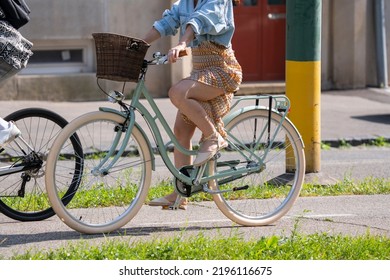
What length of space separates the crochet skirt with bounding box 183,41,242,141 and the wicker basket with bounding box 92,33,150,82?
474mm

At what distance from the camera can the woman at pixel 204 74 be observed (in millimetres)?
6406

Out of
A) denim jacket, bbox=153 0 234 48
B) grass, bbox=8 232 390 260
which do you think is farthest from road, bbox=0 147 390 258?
denim jacket, bbox=153 0 234 48

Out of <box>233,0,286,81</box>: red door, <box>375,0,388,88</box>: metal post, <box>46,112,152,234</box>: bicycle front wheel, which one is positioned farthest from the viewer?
<box>375,0,388,88</box>: metal post

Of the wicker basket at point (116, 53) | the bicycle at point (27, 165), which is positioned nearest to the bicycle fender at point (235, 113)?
the wicker basket at point (116, 53)

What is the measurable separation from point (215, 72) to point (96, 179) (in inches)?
40.5

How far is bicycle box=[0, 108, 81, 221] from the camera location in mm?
6852

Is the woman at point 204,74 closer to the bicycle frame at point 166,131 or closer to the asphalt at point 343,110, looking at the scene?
the bicycle frame at point 166,131

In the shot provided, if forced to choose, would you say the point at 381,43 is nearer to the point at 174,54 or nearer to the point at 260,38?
the point at 260,38

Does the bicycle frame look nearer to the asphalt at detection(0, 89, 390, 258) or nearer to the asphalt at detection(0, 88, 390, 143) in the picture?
the asphalt at detection(0, 89, 390, 258)

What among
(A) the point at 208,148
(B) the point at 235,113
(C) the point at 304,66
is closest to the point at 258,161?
(B) the point at 235,113

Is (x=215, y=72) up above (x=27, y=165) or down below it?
above

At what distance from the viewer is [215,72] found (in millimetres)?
6594
